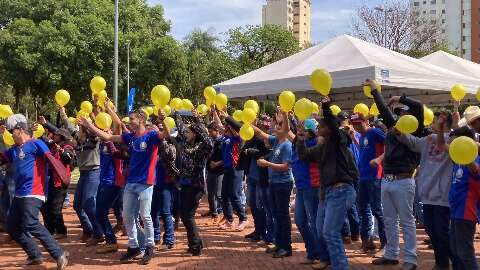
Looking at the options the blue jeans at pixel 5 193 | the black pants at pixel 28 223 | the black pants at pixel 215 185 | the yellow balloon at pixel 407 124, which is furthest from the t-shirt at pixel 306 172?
the blue jeans at pixel 5 193

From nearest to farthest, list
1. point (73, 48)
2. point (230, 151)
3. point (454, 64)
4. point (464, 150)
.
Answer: point (464, 150), point (230, 151), point (454, 64), point (73, 48)

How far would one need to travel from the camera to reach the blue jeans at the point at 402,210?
6.18 m

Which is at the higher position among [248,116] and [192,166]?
[248,116]

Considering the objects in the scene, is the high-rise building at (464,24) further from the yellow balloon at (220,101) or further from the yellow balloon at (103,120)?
the yellow balloon at (103,120)

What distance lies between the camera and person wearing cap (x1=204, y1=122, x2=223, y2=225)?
941 cm

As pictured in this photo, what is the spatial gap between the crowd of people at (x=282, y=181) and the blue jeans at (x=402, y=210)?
0.01m

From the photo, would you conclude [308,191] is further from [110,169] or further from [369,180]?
[110,169]

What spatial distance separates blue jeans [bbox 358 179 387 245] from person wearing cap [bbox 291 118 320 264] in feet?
3.45

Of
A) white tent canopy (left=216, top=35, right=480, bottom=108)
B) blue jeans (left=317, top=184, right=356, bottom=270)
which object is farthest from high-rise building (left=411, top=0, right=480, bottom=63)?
blue jeans (left=317, top=184, right=356, bottom=270)

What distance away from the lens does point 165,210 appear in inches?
307

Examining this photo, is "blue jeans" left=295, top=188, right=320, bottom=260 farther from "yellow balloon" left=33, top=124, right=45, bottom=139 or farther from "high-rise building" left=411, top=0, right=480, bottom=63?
"high-rise building" left=411, top=0, right=480, bottom=63

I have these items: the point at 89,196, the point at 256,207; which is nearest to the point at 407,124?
the point at 256,207

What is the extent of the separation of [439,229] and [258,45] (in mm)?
38544

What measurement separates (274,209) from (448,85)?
4629 millimetres
